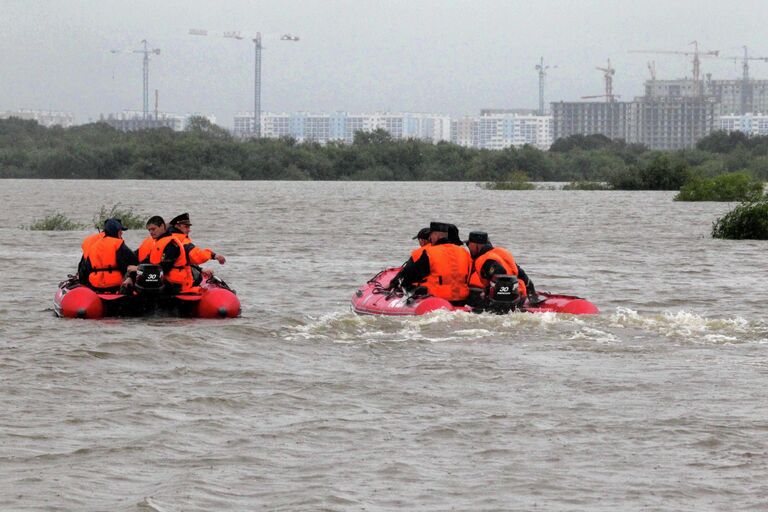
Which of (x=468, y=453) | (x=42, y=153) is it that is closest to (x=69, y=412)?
(x=468, y=453)

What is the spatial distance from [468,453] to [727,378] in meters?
4.25

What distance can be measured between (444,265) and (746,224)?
21.6 metres

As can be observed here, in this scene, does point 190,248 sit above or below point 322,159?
below

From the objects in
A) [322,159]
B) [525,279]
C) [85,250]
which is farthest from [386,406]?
[322,159]

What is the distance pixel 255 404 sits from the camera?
12805 mm

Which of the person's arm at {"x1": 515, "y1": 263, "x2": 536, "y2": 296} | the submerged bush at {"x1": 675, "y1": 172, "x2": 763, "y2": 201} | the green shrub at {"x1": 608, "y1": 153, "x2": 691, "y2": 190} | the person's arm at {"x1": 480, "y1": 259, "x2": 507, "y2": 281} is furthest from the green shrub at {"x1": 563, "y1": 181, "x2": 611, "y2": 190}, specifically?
the person's arm at {"x1": 480, "y1": 259, "x2": 507, "y2": 281}

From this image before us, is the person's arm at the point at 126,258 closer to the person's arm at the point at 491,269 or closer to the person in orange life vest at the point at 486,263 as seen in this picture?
the person in orange life vest at the point at 486,263

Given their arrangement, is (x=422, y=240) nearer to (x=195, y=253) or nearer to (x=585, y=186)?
(x=195, y=253)

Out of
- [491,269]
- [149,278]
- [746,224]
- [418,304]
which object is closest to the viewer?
[491,269]

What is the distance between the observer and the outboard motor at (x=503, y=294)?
664 inches

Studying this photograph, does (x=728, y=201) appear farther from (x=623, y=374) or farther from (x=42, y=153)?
(x=42, y=153)

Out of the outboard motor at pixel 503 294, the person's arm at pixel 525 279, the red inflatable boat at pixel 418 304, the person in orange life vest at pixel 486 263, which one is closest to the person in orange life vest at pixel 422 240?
the red inflatable boat at pixel 418 304

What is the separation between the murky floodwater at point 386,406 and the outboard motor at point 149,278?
1.81 feet

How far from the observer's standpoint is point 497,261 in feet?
55.8
